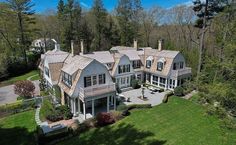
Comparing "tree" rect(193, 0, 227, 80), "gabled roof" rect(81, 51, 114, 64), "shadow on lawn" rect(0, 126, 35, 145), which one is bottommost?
"shadow on lawn" rect(0, 126, 35, 145)

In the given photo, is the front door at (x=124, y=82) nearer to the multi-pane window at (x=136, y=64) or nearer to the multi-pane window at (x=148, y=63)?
the multi-pane window at (x=136, y=64)

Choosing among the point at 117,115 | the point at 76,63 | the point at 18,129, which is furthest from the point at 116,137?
the point at 76,63

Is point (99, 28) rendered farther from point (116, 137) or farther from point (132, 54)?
point (116, 137)

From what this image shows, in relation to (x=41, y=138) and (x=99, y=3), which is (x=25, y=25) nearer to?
(x=99, y=3)

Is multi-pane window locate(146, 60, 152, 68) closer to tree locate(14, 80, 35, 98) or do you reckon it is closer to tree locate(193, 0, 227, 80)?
tree locate(193, 0, 227, 80)

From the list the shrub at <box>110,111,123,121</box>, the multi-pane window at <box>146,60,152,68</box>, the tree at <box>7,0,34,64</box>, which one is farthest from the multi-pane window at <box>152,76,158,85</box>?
the tree at <box>7,0,34,64</box>

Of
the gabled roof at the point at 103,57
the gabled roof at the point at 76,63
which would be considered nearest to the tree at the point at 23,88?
the gabled roof at the point at 76,63

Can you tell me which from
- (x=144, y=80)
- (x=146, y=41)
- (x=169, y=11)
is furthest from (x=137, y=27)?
(x=144, y=80)
